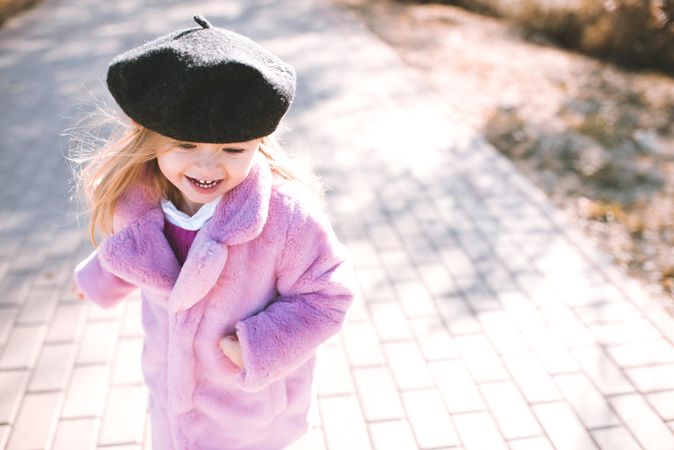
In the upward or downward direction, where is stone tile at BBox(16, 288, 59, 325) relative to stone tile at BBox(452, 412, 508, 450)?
upward

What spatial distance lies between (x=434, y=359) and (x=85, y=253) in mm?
2318

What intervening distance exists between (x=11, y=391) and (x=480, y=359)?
2353 mm

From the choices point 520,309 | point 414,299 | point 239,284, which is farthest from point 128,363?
point 520,309

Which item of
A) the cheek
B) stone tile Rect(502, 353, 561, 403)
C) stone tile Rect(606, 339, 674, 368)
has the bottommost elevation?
stone tile Rect(502, 353, 561, 403)

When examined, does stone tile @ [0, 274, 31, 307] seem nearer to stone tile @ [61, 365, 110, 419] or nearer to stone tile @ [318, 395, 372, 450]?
stone tile @ [61, 365, 110, 419]

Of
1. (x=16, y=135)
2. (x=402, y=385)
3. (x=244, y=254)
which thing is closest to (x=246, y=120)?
(x=244, y=254)

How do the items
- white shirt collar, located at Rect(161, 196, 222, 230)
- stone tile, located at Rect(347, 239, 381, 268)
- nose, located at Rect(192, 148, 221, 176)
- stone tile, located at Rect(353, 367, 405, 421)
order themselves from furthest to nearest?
stone tile, located at Rect(347, 239, 381, 268)
stone tile, located at Rect(353, 367, 405, 421)
white shirt collar, located at Rect(161, 196, 222, 230)
nose, located at Rect(192, 148, 221, 176)

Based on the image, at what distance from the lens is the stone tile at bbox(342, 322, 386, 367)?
116 inches

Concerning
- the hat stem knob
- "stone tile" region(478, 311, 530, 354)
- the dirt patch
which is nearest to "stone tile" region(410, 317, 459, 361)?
"stone tile" region(478, 311, 530, 354)

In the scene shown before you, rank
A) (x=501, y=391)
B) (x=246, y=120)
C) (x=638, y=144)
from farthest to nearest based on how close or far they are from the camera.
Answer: (x=638, y=144), (x=501, y=391), (x=246, y=120)

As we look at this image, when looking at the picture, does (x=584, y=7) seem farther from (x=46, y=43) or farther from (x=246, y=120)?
(x=246, y=120)

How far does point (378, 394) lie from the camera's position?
274 cm

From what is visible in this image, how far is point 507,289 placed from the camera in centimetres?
349

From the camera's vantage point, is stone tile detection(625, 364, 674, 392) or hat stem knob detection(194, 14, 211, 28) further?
stone tile detection(625, 364, 674, 392)
